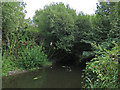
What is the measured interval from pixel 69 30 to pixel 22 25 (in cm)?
337

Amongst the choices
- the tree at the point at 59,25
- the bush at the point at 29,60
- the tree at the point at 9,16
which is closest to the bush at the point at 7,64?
the bush at the point at 29,60

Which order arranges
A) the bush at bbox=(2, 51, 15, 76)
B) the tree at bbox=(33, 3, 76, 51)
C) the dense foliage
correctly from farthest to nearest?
the tree at bbox=(33, 3, 76, 51) → the dense foliage → the bush at bbox=(2, 51, 15, 76)

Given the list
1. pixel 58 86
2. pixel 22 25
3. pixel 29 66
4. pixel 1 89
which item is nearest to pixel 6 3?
pixel 22 25

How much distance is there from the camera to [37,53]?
8.11 m

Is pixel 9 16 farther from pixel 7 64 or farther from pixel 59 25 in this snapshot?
pixel 59 25

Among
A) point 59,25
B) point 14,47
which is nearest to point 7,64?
point 14,47

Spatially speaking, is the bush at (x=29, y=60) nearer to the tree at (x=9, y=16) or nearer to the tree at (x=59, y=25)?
the tree at (x=9, y=16)

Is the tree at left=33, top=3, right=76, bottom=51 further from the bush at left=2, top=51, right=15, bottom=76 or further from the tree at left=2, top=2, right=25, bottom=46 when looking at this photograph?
the bush at left=2, top=51, right=15, bottom=76

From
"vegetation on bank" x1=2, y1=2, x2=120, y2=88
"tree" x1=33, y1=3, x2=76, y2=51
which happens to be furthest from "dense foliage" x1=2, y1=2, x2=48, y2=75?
"tree" x1=33, y1=3, x2=76, y2=51

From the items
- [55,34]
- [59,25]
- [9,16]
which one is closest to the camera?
[9,16]

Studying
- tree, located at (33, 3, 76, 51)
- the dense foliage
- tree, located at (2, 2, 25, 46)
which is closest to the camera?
tree, located at (2, 2, 25, 46)

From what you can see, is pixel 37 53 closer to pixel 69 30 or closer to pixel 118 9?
pixel 69 30

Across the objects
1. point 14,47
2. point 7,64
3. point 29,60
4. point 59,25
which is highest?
point 59,25

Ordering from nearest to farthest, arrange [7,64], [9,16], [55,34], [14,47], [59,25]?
1. [9,16]
2. [7,64]
3. [14,47]
4. [59,25]
5. [55,34]
